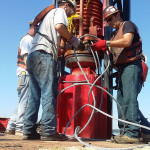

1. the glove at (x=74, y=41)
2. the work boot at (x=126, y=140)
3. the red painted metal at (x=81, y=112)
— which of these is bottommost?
the work boot at (x=126, y=140)

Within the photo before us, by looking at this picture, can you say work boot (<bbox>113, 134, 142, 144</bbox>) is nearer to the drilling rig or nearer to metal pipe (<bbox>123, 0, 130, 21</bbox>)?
the drilling rig

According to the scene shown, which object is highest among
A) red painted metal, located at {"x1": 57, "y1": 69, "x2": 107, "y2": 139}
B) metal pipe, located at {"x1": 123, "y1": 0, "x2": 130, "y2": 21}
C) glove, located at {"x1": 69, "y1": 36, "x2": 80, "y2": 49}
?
metal pipe, located at {"x1": 123, "y1": 0, "x2": 130, "y2": 21}

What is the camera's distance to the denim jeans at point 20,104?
4.31 meters

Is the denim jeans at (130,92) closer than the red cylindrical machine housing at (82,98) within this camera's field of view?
Yes

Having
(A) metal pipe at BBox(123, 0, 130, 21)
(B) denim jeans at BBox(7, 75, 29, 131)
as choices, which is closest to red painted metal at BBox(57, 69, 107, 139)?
(B) denim jeans at BBox(7, 75, 29, 131)

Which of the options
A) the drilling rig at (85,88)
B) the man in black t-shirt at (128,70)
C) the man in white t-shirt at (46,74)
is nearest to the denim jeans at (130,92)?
the man in black t-shirt at (128,70)

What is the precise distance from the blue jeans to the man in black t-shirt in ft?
2.71

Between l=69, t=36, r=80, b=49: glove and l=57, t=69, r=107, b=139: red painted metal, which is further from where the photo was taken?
l=57, t=69, r=107, b=139: red painted metal

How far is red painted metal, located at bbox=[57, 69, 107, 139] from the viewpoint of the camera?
379cm

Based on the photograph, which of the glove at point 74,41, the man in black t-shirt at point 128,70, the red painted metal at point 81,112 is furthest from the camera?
the red painted metal at point 81,112

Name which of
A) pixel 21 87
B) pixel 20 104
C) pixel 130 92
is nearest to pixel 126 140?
pixel 130 92

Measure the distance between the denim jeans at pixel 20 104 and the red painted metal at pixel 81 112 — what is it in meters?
0.74

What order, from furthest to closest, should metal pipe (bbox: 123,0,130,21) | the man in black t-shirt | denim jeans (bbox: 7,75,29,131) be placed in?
metal pipe (bbox: 123,0,130,21), denim jeans (bbox: 7,75,29,131), the man in black t-shirt

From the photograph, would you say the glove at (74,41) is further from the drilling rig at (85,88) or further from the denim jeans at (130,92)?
the denim jeans at (130,92)
